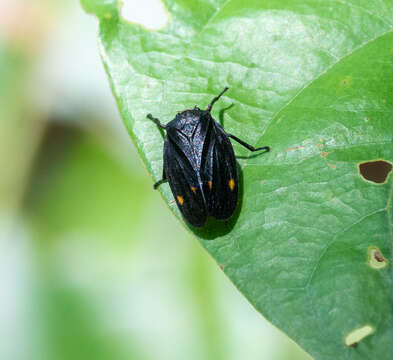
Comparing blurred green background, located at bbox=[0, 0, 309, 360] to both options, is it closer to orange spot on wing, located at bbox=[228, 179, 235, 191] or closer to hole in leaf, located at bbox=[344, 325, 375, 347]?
orange spot on wing, located at bbox=[228, 179, 235, 191]

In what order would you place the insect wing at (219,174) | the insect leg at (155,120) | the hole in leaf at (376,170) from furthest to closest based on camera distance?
the insect wing at (219,174) < the insect leg at (155,120) < the hole in leaf at (376,170)

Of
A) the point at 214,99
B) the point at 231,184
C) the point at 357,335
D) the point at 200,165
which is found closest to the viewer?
the point at 357,335

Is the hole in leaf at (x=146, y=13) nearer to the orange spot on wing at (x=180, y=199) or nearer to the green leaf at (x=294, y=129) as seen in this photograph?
the green leaf at (x=294, y=129)

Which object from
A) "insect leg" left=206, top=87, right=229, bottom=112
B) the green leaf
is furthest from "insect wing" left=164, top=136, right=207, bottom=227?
"insect leg" left=206, top=87, right=229, bottom=112

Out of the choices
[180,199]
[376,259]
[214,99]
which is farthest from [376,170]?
[180,199]

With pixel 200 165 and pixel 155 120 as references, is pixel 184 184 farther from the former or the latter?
pixel 155 120

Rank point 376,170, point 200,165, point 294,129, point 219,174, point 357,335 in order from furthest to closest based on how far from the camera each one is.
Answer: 1. point 200,165
2. point 219,174
3. point 294,129
4. point 376,170
5. point 357,335

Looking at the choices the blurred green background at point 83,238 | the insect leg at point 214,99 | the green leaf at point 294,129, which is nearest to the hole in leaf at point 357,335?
the green leaf at point 294,129

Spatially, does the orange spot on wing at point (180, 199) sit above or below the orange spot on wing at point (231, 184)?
above
